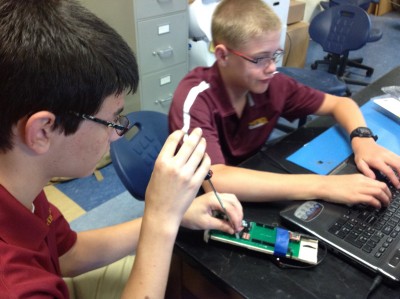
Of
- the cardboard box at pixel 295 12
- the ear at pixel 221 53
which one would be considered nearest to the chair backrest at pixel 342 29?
the cardboard box at pixel 295 12

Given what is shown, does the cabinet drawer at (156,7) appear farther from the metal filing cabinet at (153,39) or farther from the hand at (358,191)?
the hand at (358,191)

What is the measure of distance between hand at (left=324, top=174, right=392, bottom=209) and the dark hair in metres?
0.52

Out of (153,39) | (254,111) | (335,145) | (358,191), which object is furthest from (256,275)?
(153,39)

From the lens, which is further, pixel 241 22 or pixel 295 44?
pixel 295 44

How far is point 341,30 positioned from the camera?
2.71 meters

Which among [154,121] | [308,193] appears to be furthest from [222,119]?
[308,193]

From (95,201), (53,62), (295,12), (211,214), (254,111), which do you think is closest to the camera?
(53,62)

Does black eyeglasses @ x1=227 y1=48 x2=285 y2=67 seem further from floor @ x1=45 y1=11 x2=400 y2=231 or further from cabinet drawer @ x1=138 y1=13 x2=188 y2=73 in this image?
cabinet drawer @ x1=138 y1=13 x2=188 y2=73

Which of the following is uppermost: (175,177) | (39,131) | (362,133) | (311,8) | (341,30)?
(39,131)

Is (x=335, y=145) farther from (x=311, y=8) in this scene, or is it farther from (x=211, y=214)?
(x=311, y=8)

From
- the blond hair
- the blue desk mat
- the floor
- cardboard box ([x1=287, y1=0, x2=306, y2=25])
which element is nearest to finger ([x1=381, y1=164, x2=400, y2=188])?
the blue desk mat

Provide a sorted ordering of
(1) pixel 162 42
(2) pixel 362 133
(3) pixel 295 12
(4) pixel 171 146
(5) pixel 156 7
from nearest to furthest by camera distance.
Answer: (4) pixel 171 146
(2) pixel 362 133
(5) pixel 156 7
(1) pixel 162 42
(3) pixel 295 12

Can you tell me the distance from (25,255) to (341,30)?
2744 mm

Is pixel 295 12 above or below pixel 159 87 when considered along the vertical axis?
above
